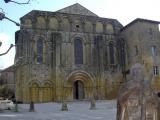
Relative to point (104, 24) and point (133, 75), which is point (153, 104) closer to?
point (133, 75)

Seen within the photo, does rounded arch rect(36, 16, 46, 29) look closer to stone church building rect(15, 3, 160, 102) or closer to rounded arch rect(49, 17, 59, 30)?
stone church building rect(15, 3, 160, 102)

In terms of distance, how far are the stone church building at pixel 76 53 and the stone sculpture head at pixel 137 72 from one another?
3316cm

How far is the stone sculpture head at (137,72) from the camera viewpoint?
5426 mm

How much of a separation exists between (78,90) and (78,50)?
17.9 ft

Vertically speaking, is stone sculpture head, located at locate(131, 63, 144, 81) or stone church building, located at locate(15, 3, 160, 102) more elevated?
stone church building, located at locate(15, 3, 160, 102)

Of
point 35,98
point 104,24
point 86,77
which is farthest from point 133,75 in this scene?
point 104,24

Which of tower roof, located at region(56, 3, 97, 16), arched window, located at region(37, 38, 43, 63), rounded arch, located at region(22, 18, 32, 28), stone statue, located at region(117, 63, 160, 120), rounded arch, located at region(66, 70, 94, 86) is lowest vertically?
stone statue, located at region(117, 63, 160, 120)

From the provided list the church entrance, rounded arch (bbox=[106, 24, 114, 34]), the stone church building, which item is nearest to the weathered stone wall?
the stone church building

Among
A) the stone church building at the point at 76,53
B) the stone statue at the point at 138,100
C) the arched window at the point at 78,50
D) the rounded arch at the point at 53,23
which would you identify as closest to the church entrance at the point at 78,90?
the stone church building at the point at 76,53

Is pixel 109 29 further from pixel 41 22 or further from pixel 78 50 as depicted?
pixel 41 22

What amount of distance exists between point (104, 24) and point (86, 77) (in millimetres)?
8509

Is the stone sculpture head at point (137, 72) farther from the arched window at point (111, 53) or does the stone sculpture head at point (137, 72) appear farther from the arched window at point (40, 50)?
the arched window at point (111, 53)

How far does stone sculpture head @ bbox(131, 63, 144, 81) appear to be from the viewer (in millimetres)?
5426

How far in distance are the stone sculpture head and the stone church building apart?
3316cm
